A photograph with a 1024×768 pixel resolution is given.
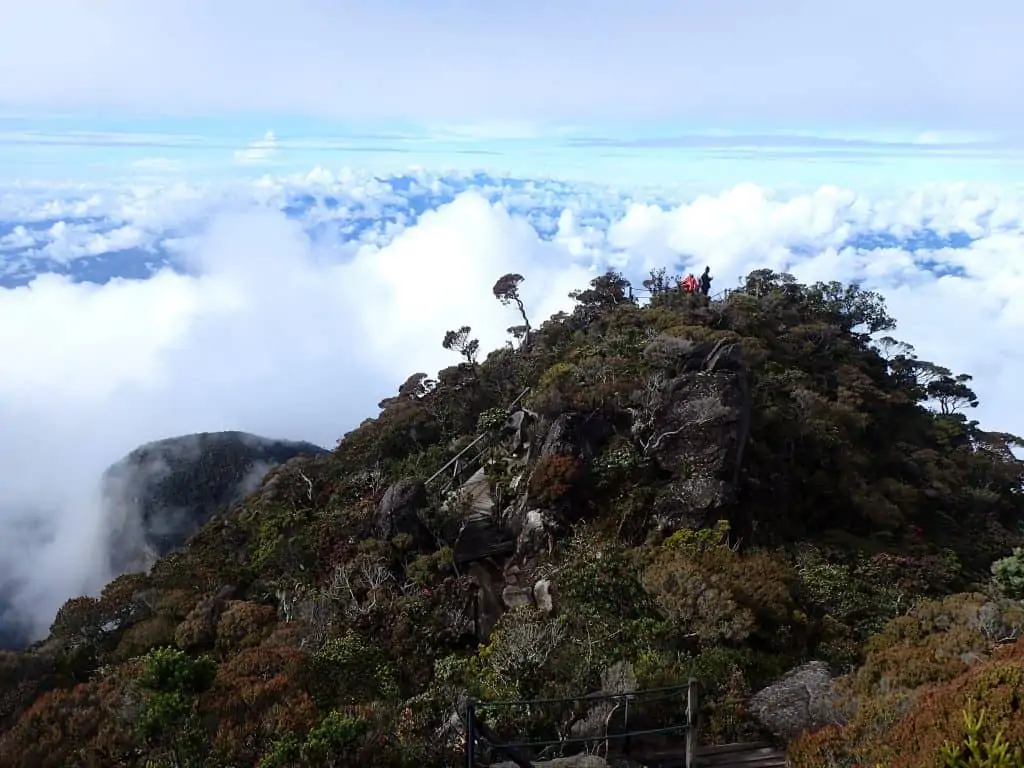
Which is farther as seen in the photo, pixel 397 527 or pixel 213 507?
pixel 213 507

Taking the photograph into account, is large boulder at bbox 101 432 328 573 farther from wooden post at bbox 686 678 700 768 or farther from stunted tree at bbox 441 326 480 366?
wooden post at bbox 686 678 700 768

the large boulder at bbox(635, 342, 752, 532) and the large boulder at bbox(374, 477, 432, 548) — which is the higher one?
the large boulder at bbox(635, 342, 752, 532)

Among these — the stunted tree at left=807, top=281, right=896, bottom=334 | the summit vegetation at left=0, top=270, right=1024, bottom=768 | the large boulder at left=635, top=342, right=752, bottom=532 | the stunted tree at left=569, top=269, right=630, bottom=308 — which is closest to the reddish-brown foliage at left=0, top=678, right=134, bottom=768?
the summit vegetation at left=0, top=270, right=1024, bottom=768

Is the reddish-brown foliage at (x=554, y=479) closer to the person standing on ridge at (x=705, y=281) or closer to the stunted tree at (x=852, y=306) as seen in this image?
the person standing on ridge at (x=705, y=281)

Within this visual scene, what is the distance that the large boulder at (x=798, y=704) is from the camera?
30.8 feet

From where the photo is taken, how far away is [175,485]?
136 ft

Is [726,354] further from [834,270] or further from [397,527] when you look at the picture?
[834,270]

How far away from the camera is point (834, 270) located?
19488 cm

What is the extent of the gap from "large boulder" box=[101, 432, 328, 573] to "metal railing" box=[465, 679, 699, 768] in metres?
30.7

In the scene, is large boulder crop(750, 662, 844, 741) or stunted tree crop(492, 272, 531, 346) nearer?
large boulder crop(750, 662, 844, 741)

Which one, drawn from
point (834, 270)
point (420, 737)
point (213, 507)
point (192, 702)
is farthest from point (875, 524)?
point (834, 270)

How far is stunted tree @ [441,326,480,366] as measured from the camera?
2694cm

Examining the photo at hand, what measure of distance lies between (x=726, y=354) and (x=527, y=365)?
857 cm

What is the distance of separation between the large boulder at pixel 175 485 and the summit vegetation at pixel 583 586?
17.4 m
